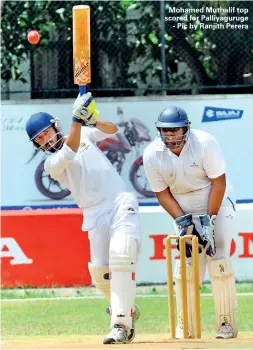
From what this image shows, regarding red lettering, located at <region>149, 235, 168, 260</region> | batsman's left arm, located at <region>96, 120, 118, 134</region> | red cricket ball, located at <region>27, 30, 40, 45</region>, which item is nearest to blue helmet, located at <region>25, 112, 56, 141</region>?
batsman's left arm, located at <region>96, 120, 118, 134</region>

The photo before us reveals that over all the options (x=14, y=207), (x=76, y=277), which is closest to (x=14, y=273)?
(x=76, y=277)

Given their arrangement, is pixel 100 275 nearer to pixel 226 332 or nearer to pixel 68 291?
pixel 226 332

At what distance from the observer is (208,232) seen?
8.35m

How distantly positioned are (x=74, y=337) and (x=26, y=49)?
845 cm

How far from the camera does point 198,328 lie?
835cm

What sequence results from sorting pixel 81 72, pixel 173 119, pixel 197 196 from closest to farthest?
1. pixel 173 119
2. pixel 197 196
3. pixel 81 72

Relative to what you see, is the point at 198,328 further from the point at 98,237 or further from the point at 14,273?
the point at 14,273

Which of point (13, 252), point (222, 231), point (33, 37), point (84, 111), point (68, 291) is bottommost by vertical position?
point (68, 291)

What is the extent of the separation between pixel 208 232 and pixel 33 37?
29.5ft

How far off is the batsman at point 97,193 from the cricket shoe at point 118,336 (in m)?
Answer: 0.11

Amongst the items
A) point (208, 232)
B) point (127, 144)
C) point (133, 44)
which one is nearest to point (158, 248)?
point (127, 144)

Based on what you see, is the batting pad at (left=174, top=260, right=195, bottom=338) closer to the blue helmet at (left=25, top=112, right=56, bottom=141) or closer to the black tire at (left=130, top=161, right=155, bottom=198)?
the blue helmet at (left=25, top=112, right=56, bottom=141)

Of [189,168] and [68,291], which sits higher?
[189,168]

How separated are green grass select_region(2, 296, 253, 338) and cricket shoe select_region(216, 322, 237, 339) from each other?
81 cm
